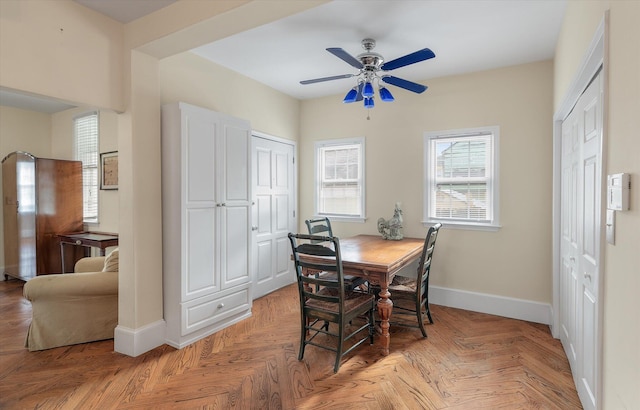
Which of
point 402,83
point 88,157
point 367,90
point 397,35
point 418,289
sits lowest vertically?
point 418,289

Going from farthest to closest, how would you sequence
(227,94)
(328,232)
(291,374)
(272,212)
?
1. (272,212)
2. (328,232)
3. (227,94)
4. (291,374)

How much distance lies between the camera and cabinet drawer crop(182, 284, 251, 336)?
9.41ft

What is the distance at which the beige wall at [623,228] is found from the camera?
1007 millimetres

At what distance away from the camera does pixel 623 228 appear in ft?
3.71

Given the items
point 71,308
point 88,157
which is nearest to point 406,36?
point 71,308

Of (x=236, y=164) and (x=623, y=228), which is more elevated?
(x=236, y=164)

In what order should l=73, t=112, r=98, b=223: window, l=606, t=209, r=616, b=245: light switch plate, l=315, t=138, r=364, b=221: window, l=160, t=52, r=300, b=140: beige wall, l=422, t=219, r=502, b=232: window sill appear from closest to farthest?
l=606, t=209, r=616, b=245: light switch plate
l=160, t=52, r=300, b=140: beige wall
l=422, t=219, r=502, b=232: window sill
l=315, t=138, r=364, b=221: window
l=73, t=112, r=98, b=223: window

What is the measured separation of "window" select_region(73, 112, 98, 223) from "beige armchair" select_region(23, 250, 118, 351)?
89.7 inches

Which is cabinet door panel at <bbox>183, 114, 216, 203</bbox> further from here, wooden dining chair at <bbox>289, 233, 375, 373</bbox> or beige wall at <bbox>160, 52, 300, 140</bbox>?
wooden dining chair at <bbox>289, 233, 375, 373</bbox>

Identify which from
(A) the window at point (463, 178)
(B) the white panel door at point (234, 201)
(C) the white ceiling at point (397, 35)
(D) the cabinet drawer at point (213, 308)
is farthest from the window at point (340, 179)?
(D) the cabinet drawer at point (213, 308)

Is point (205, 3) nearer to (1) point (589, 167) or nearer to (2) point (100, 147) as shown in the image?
(1) point (589, 167)

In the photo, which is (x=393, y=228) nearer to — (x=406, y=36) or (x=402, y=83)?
(x=402, y=83)

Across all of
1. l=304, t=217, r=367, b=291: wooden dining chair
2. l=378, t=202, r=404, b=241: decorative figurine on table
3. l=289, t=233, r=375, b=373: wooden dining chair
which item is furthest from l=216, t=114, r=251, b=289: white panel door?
l=378, t=202, r=404, b=241: decorative figurine on table

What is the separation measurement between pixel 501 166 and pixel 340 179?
2.00 meters
